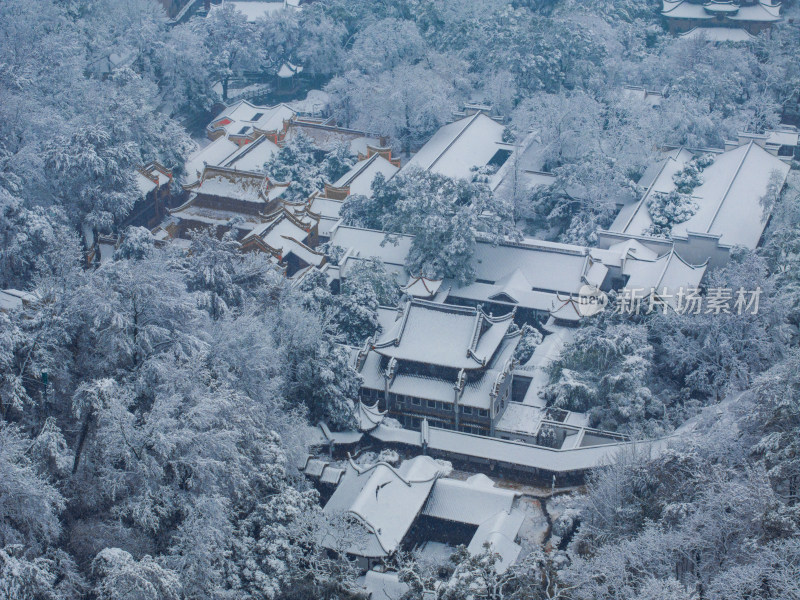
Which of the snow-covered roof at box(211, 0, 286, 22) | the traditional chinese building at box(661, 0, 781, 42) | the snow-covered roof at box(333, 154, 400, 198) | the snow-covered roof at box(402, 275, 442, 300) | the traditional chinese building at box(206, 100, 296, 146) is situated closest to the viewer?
the snow-covered roof at box(402, 275, 442, 300)

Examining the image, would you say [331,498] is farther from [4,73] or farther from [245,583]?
[4,73]

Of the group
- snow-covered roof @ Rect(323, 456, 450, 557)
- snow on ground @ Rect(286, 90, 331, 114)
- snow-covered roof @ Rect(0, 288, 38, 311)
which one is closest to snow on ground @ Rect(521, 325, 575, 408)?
snow-covered roof @ Rect(323, 456, 450, 557)

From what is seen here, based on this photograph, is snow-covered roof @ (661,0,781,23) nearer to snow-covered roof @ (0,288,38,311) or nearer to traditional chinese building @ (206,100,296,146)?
traditional chinese building @ (206,100,296,146)

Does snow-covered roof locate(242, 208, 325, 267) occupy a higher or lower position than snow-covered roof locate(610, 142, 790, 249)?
higher

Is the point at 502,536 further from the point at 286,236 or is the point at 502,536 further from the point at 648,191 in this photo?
the point at 648,191

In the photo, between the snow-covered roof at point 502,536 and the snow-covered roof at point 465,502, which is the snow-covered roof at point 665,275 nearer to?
the snow-covered roof at point 465,502

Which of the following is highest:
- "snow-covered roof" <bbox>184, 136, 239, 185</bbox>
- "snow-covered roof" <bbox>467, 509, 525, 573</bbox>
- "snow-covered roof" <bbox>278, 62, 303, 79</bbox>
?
"snow-covered roof" <bbox>467, 509, 525, 573</bbox>

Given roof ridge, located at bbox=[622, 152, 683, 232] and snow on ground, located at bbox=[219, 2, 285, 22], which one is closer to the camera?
roof ridge, located at bbox=[622, 152, 683, 232]

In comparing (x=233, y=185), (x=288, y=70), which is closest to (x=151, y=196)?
(x=233, y=185)
